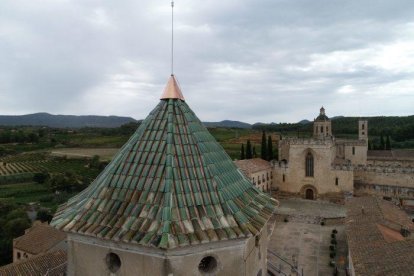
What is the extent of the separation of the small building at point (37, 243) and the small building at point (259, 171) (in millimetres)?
22483

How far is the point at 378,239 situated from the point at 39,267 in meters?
19.0

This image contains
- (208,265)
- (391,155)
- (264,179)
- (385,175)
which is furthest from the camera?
(391,155)

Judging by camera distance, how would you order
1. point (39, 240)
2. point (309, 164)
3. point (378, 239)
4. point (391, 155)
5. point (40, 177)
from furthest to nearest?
Result: point (40, 177), point (391, 155), point (309, 164), point (39, 240), point (378, 239)

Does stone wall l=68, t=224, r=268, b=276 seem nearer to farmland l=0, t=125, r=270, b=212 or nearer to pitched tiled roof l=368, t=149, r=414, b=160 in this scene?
farmland l=0, t=125, r=270, b=212

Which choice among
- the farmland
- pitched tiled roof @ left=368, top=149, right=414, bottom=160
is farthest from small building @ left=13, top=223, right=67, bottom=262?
pitched tiled roof @ left=368, top=149, right=414, bottom=160

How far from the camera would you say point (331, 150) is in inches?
1748

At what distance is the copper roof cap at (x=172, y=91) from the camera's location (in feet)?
17.7

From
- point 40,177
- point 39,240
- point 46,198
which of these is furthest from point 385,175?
point 40,177

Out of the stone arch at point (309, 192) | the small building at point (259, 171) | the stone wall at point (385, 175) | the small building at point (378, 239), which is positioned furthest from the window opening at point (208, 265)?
the stone wall at point (385, 175)

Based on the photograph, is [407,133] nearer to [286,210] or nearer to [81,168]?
[286,210]

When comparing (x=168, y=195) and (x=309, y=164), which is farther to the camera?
(x=309, y=164)

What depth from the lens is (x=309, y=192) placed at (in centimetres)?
4512

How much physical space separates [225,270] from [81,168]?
6956cm

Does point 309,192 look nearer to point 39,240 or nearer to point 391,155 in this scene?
point 391,155
